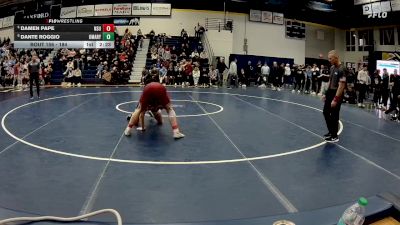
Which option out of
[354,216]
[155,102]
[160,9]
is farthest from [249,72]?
[354,216]

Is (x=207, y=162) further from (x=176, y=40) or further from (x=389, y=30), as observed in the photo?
(x=389, y=30)

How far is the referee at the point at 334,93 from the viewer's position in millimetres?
7254

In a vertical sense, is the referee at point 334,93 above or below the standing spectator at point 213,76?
below

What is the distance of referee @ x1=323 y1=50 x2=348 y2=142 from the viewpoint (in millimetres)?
7254

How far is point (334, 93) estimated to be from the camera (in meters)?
7.47

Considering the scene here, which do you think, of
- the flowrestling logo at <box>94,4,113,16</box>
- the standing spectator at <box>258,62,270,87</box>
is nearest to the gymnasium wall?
the standing spectator at <box>258,62,270,87</box>

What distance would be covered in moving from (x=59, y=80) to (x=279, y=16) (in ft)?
55.6

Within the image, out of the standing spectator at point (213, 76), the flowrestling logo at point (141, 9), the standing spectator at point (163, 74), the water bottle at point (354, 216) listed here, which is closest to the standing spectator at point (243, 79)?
the standing spectator at point (213, 76)

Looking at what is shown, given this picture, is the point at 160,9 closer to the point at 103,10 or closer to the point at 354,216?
the point at 103,10

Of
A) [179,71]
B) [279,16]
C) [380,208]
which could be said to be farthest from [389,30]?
[380,208]

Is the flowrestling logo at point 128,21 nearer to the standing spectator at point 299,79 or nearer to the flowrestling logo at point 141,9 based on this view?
the flowrestling logo at point 141,9
